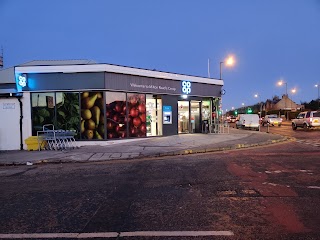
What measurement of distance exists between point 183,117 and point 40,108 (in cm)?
1045

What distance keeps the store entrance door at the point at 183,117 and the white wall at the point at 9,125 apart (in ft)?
36.5

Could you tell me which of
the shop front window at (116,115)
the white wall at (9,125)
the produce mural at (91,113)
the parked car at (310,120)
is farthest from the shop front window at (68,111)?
the parked car at (310,120)

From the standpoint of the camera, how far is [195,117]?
24.7 metres

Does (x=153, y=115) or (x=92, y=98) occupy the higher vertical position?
(x=92, y=98)

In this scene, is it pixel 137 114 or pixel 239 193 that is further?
pixel 137 114

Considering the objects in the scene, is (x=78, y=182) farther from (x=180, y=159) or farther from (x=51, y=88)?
(x=51, y=88)

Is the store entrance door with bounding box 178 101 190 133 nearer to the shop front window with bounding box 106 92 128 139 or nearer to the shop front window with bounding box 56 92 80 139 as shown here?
the shop front window with bounding box 106 92 128 139

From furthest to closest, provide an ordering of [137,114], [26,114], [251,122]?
[251,122]
[137,114]
[26,114]

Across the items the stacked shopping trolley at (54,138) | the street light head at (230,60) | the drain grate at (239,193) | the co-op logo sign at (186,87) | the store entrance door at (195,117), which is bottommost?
the drain grate at (239,193)

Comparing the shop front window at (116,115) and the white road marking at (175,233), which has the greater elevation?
the shop front window at (116,115)

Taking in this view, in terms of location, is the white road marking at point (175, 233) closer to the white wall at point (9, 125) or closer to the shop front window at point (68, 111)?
the shop front window at point (68, 111)

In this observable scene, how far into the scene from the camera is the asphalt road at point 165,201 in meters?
4.81

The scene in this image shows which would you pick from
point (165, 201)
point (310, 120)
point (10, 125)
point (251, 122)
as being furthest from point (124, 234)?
point (251, 122)

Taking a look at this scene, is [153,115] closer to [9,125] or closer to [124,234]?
[9,125]
